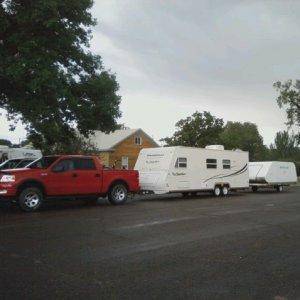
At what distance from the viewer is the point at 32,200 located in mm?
16312

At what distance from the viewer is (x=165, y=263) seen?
8039 millimetres

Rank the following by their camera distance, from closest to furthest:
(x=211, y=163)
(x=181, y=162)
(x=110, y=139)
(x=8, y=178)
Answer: (x=8, y=178) < (x=181, y=162) < (x=211, y=163) < (x=110, y=139)

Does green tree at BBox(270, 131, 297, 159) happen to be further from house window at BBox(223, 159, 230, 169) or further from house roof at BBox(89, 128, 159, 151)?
house window at BBox(223, 159, 230, 169)

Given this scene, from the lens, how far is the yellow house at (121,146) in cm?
6022

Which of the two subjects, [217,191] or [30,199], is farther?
[217,191]

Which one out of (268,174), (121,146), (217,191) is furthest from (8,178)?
(121,146)

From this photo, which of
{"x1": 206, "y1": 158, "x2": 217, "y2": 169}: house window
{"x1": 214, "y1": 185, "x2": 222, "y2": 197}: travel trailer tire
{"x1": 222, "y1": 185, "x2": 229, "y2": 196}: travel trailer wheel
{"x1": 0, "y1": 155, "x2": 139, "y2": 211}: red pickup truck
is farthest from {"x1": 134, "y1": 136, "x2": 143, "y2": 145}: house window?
{"x1": 0, "y1": 155, "x2": 139, "y2": 211}: red pickup truck

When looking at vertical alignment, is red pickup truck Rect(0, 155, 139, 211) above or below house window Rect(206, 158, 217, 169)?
below

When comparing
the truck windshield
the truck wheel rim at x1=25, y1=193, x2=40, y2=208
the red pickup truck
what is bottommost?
the truck wheel rim at x1=25, y1=193, x2=40, y2=208

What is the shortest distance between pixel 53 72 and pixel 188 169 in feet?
27.4

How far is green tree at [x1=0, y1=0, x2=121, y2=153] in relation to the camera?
64.0ft

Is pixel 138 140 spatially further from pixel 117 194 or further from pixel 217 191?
pixel 117 194

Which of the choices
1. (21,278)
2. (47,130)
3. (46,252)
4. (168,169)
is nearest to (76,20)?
(47,130)

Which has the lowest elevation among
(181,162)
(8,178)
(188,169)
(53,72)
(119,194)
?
(119,194)
